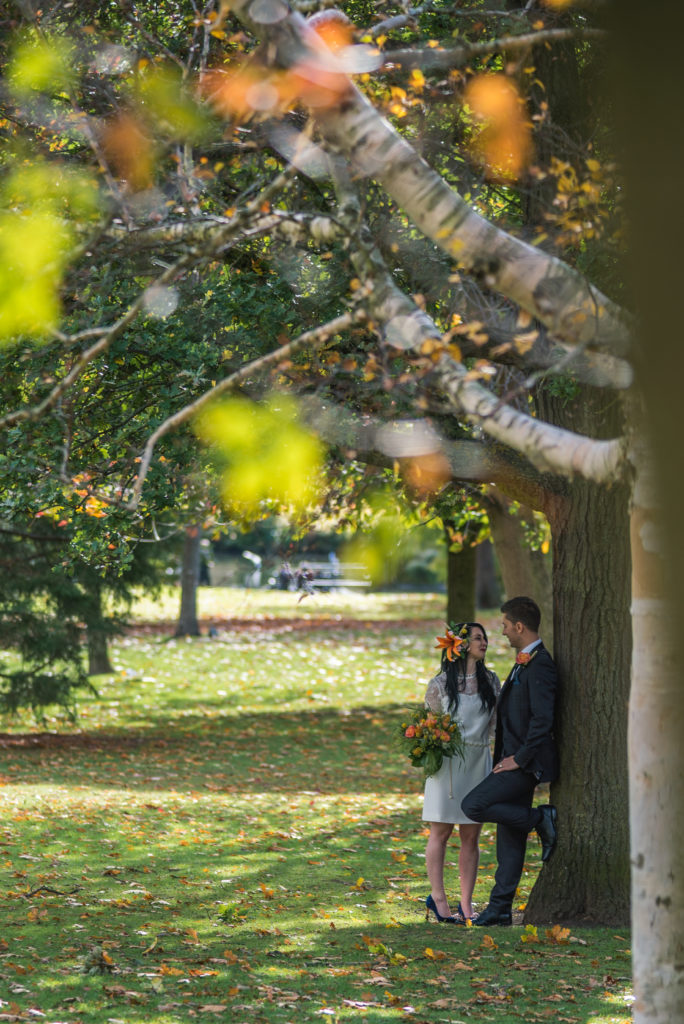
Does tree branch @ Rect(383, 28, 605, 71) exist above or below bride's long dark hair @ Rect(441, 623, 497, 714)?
above

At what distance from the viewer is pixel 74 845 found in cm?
1027

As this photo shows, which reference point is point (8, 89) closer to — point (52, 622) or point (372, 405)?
point (372, 405)

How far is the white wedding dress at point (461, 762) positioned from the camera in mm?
8047

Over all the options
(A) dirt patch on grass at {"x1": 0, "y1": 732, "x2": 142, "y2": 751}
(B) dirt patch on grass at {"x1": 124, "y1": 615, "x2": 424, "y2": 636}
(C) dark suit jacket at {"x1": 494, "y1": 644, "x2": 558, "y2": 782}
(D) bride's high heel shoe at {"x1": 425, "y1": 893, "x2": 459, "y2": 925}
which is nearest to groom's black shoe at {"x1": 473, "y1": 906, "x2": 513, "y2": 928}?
(D) bride's high heel shoe at {"x1": 425, "y1": 893, "x2": 459, "y2": 925}

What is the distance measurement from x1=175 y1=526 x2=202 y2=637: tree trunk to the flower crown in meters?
18.3

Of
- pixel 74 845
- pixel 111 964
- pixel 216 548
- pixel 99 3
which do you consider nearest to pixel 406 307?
pixel 111 964

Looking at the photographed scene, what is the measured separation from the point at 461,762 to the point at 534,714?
0.77m

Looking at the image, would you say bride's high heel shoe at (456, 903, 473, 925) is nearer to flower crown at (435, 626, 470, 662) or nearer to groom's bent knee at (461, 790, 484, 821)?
groom's bent knee at (461, 790, 484, 821)

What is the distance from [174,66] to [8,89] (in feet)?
3.67

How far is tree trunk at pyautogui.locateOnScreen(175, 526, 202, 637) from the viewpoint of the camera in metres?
26.9

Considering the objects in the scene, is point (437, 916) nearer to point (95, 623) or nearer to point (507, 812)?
point (507, 812)

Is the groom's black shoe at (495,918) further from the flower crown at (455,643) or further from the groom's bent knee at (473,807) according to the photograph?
the flower crown at (455,643)

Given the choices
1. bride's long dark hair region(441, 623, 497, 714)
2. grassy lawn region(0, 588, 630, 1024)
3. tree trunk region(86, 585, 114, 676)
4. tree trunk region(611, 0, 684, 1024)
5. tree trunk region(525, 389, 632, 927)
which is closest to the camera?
tree trunk region(611, 0, 684, 1024)

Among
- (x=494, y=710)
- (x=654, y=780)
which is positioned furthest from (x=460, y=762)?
(x=654, y=780)
